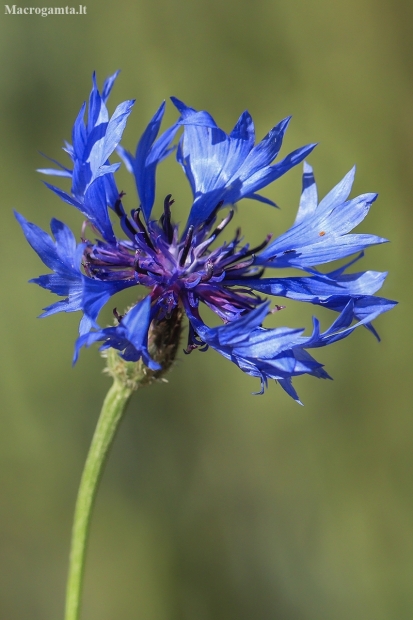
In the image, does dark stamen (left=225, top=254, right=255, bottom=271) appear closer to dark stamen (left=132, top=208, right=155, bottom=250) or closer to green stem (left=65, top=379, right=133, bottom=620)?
dark stamen (left=132, top=208, right=155, bottom=250)

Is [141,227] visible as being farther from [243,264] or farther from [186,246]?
[243,264]

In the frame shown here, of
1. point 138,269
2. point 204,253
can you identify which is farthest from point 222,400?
point 138,269

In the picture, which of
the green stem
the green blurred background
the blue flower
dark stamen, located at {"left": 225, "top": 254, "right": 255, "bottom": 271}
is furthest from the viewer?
the green blurred background

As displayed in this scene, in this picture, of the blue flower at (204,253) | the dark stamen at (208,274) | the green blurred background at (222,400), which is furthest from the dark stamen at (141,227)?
the green blurred background at (222,400)

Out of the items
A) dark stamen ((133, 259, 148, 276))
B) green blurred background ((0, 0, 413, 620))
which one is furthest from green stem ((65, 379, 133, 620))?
green blurred background ((0, 0, 413, 620))

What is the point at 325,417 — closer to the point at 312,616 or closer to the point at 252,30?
the point at 312,616

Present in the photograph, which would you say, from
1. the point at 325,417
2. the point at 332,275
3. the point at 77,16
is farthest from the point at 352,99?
the point at 332,275
